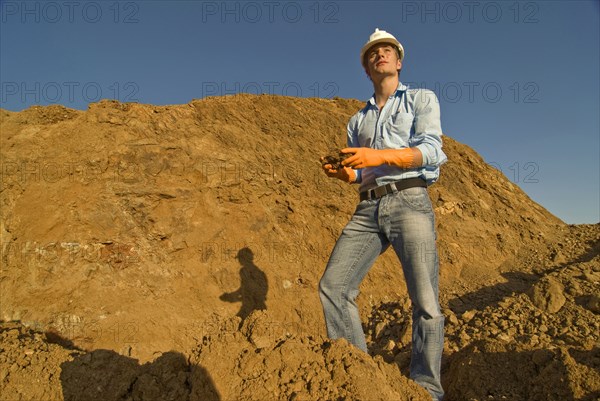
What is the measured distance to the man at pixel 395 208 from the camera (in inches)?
102

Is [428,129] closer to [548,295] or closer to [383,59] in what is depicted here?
[383,59]

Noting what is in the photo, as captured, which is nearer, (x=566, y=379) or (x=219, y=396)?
(x=219, y=396)

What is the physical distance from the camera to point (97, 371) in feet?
8.48

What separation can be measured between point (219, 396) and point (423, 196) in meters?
1.77

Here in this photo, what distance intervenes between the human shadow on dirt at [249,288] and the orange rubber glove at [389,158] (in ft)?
10.4

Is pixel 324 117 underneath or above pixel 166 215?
above

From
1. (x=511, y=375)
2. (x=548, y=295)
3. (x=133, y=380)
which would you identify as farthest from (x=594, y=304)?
(x=133, y=380)

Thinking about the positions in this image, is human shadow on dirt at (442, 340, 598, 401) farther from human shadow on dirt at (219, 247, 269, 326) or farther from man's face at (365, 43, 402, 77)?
human shadow on dirt at (219, 247, 269, 326)

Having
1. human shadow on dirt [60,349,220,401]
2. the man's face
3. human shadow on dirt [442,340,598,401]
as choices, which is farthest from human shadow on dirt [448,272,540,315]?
human shadow on dirt [60,349,220,401]

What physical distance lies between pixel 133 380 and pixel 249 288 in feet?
9.19

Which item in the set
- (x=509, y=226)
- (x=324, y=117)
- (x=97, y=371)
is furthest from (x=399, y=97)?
(x=509, y=226)

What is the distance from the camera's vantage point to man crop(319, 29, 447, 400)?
2600mm

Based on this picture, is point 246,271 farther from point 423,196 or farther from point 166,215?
point 423,196

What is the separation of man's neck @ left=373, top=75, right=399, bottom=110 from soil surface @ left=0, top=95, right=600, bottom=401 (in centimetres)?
178
